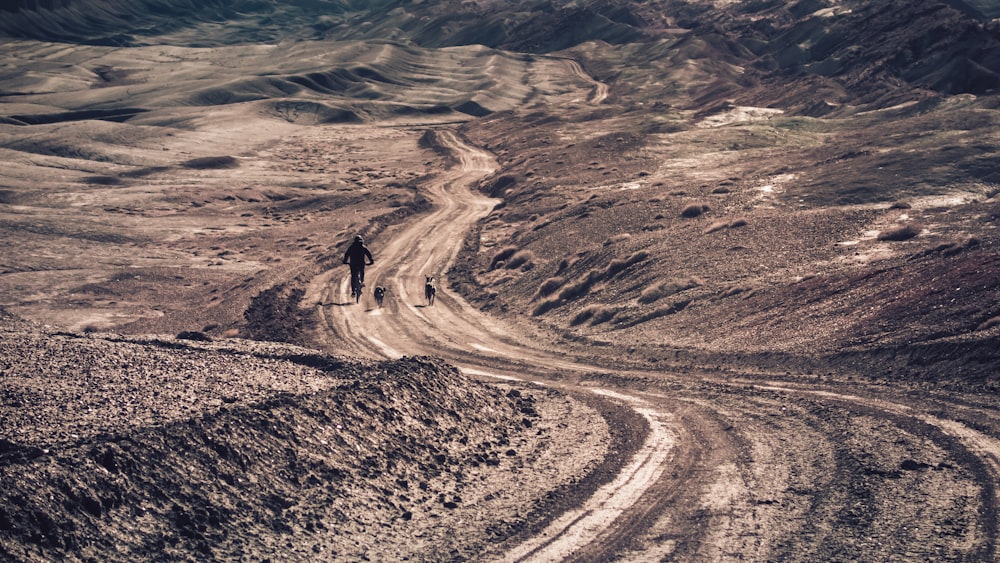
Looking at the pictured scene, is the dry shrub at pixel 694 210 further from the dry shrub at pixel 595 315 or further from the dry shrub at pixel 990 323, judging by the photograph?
the dry shrub at pixel 990 323

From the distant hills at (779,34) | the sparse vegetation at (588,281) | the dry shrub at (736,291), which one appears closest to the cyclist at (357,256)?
the sparse vegetation at (588,281)

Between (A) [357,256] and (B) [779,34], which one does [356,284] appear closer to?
(A) [357,256]

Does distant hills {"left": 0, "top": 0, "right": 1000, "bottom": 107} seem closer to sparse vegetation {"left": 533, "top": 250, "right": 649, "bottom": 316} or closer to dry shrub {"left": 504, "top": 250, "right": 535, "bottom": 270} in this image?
dry shrub {"left": 504, "top": 250, "right": 535, "bottom": 270}

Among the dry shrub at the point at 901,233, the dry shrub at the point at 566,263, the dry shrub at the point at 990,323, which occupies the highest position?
the dry shrub at the point at 901,233

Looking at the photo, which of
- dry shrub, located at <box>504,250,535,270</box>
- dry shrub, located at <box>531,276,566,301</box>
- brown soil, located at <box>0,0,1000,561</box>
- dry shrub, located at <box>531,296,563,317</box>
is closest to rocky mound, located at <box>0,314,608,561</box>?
brown soil, located at <box>0,0,1000,561</box>

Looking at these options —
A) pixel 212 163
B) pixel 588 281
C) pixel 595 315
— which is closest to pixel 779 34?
pixel 212 163

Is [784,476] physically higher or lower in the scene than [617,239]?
higher

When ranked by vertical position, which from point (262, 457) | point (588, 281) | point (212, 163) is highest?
point (262, 457)
